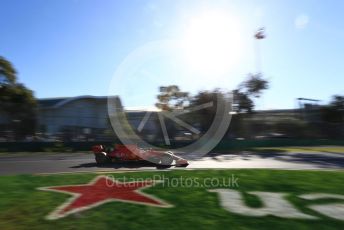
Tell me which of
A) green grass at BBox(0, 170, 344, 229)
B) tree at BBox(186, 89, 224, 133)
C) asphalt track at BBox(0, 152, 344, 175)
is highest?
tree at BBox(186, 89, 224, 133)

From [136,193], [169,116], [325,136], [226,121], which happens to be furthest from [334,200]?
[325,136]

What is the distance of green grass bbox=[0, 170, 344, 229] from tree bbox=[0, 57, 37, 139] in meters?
22.8

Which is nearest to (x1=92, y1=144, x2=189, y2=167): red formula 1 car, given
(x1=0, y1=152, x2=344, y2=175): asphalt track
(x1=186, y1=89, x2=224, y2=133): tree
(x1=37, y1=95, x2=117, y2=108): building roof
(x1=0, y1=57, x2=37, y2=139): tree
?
(x1=0, y1=152, x2=344, y2=175): asphalt track

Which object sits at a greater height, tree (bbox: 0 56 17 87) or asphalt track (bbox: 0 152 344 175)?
tree (bbox: 0 56 17 87)

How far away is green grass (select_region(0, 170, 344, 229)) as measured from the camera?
6867mm

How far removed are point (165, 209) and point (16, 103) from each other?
28.9 metres

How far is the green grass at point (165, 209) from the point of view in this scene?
6867 mm

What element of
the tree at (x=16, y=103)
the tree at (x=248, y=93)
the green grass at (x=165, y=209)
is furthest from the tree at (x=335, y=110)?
the green grass at (x=165, y=209)

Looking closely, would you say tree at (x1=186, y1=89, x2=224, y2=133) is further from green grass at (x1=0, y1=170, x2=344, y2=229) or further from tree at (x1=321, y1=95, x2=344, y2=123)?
green grass at (x1=0, y1=170, x2=344, y2=229)

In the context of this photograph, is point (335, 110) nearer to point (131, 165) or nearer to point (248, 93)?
point (248, 93)

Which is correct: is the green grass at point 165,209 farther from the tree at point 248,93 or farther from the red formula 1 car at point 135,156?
the tree at point 248,93

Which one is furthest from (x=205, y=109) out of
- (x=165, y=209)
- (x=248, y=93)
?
(x=165, y=209)

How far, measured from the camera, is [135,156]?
52.4 ft

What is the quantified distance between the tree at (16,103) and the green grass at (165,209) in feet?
74.8
